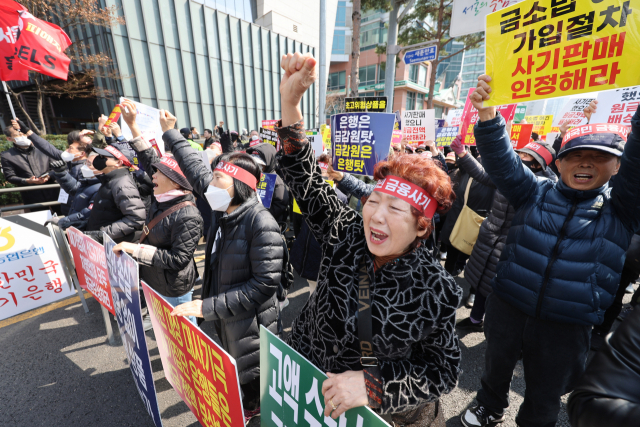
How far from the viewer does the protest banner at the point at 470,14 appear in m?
4.62

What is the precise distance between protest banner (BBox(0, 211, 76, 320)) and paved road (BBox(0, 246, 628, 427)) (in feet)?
1.28

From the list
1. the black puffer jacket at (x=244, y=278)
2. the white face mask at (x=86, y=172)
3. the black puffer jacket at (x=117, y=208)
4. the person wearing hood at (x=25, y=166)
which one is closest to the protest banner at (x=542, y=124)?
the black puffer jacket at (x=244, y=278)

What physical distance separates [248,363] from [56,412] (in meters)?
1.74

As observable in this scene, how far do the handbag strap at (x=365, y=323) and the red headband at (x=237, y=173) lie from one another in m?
1.29

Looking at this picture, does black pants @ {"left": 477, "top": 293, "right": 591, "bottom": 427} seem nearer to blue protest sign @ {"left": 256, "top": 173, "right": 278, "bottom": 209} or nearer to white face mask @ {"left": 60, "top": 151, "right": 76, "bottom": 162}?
blue protest sign @ {"left": 256, "top": 173, "right": 278, "bottom": 209}

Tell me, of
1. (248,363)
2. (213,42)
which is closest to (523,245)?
(248,363)

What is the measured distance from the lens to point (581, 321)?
5.51ft

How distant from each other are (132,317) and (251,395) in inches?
41.2

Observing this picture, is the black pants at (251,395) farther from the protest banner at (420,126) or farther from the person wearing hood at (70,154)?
the protest banner at (420,126)

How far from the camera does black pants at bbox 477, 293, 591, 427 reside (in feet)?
5.77

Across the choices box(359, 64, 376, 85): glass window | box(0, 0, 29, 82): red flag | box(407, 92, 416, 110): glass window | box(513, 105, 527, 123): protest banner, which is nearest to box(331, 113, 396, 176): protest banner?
box(0, 0, 29, 82): red flag

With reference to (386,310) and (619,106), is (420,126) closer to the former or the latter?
(619,106)

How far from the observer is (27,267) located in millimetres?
3246

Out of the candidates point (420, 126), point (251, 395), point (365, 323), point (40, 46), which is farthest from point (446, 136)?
point (40, 46)
